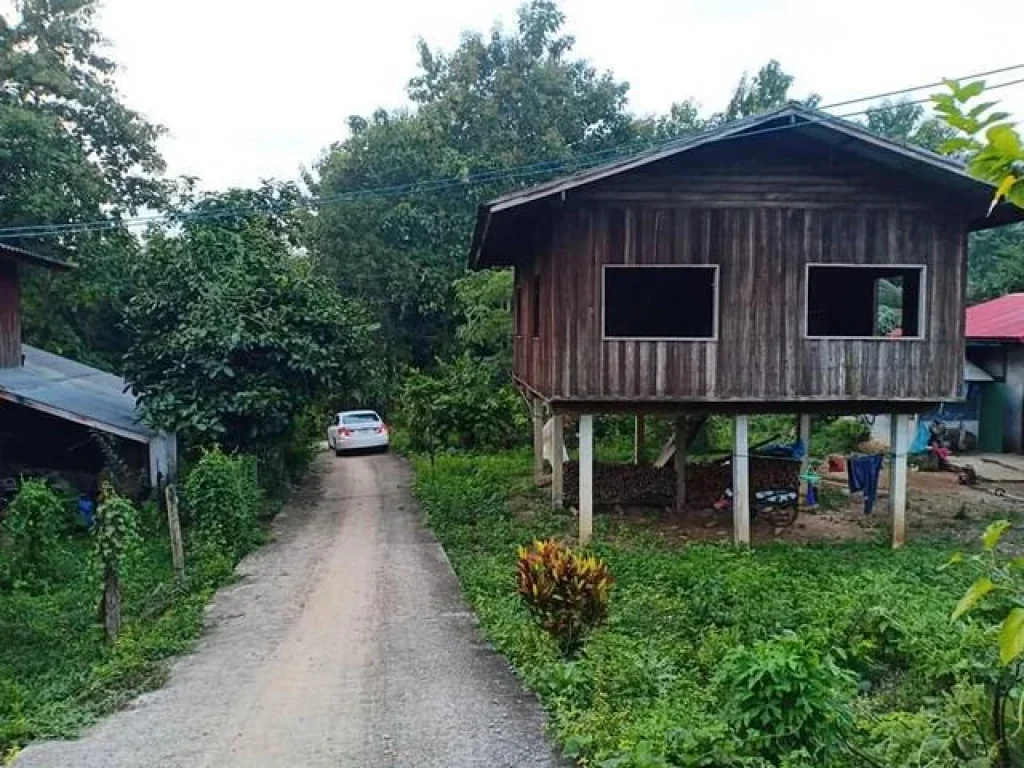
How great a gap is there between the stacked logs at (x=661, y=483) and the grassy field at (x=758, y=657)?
2095mm

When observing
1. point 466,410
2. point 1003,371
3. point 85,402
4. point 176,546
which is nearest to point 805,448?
point 1003,371

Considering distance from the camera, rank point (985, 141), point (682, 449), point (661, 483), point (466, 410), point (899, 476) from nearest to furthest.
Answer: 1. point (985, 141)
2. point (899, 476)
3. point (682, 449)
4. point (661, 483)
5. point (466, 410)

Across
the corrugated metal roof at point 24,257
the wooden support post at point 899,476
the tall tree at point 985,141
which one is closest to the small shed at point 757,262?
the wooden support post at point 899,476

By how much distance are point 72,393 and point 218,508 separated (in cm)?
658

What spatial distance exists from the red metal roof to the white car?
51.9 feet

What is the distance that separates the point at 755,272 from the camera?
12.5 metres

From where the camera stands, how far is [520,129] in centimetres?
3108

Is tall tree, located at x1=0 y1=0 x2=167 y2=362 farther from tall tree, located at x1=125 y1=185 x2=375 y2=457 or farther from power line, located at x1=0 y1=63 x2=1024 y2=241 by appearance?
tall tree, located at x1=125 y1=185 x2=375 y2=457

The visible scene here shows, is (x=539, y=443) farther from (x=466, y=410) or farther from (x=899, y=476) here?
(x=899, y=476)

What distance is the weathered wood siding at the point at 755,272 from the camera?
12375 millimetres

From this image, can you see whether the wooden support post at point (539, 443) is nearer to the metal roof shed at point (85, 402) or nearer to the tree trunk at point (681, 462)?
the tree trunk at point (681, 462)

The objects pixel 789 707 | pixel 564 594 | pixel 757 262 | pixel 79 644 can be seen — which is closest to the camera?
pixel 789 707

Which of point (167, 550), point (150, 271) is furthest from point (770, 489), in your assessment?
point (150, 271)

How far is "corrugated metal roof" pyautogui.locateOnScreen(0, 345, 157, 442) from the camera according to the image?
15.4 metres
